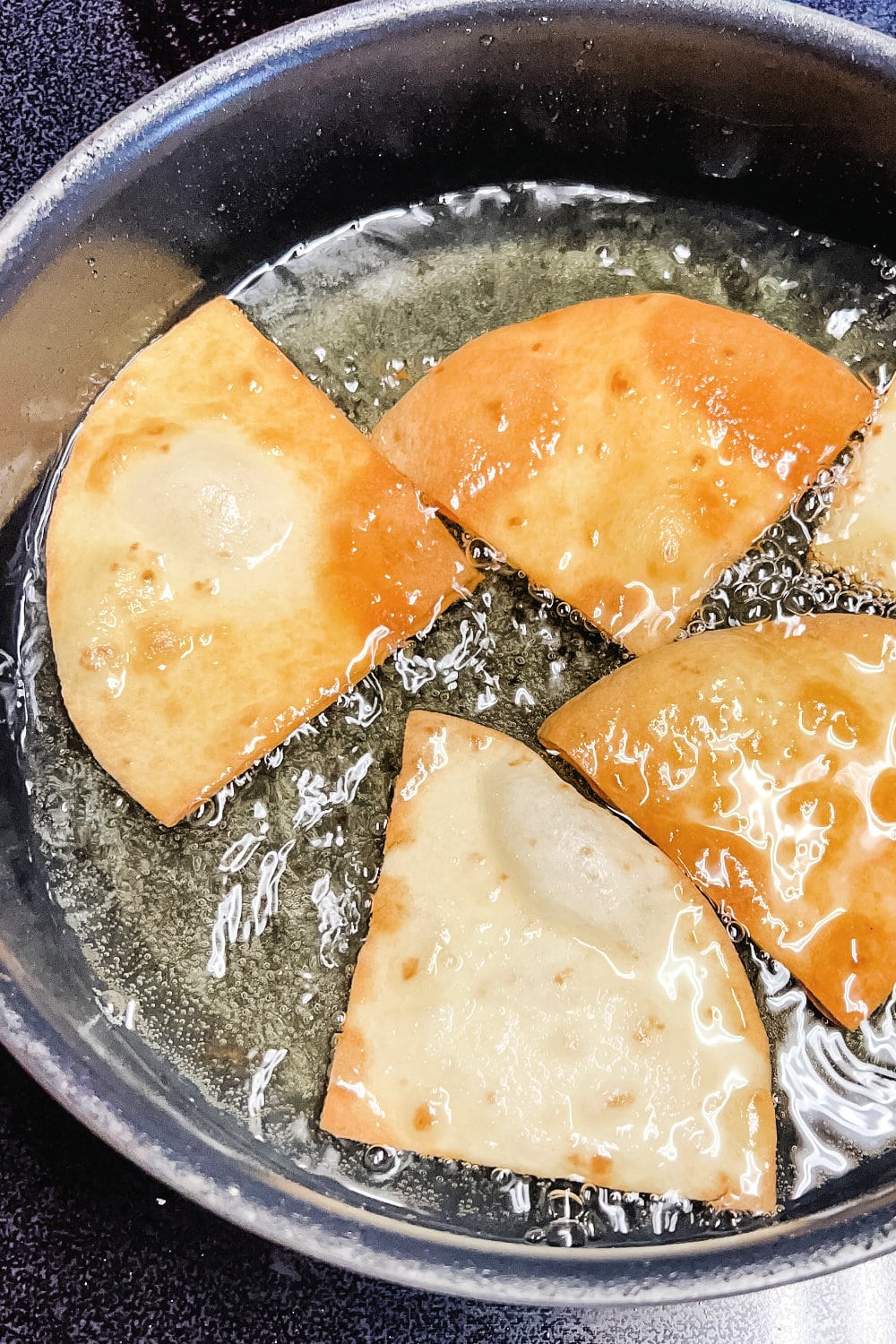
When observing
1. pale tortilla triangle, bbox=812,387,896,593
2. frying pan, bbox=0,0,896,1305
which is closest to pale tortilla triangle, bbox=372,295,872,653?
pale tortilla triangle, bbox=812,387,896,593

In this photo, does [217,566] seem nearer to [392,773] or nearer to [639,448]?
[392,773]

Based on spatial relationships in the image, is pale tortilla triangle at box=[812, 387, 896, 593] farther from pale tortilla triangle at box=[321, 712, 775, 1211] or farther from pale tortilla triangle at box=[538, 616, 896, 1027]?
pale tortilla triangle at box=[321, 712, 775, 1211]

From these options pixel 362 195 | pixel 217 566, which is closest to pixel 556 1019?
pixel 217 566

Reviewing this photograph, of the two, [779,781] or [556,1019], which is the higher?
[779,781]

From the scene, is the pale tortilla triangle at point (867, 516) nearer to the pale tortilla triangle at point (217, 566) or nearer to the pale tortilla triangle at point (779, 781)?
the pale tortilla triangle at point (779, 781)

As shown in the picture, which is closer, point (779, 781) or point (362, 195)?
point (779, 781)

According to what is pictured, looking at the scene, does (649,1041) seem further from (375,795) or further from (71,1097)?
(71,1097)

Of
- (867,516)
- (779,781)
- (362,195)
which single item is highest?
(362,195)
